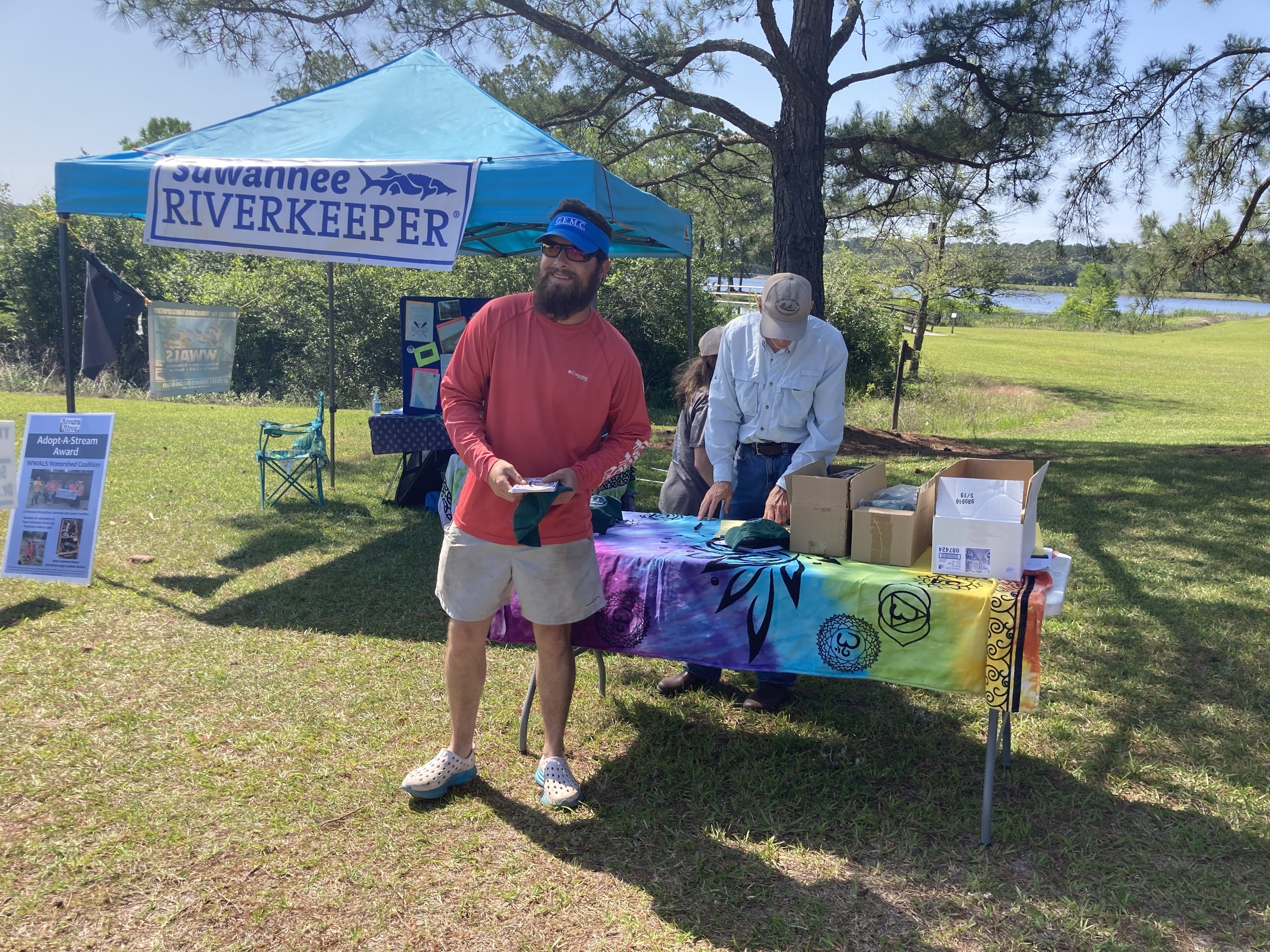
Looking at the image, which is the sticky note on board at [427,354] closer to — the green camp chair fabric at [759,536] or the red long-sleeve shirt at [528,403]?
the red long-sleeve shirt at [528,403]

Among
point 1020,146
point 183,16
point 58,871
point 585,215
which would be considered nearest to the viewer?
point 58,871

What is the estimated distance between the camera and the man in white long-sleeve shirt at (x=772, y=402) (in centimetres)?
327

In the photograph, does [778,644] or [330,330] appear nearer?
[778,644]

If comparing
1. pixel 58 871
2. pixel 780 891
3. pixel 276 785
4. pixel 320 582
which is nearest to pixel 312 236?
pixel 320 582

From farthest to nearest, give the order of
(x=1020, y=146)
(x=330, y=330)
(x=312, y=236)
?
(x=1020, y=146)
(x=330, y=330)
(x=312, y=236)

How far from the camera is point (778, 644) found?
9.21ft

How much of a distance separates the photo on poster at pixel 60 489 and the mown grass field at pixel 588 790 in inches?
18.2

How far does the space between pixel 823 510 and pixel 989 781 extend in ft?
3.13

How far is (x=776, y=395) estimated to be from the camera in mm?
3373

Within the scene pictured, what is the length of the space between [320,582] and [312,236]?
6.29ft

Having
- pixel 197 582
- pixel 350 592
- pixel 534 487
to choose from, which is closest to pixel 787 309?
pixel 534 487

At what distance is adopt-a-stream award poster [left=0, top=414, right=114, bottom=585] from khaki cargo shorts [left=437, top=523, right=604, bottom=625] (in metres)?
2.93

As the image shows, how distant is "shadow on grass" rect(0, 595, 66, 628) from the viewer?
4.32m

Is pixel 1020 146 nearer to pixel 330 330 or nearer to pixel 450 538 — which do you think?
pixel 330 330
